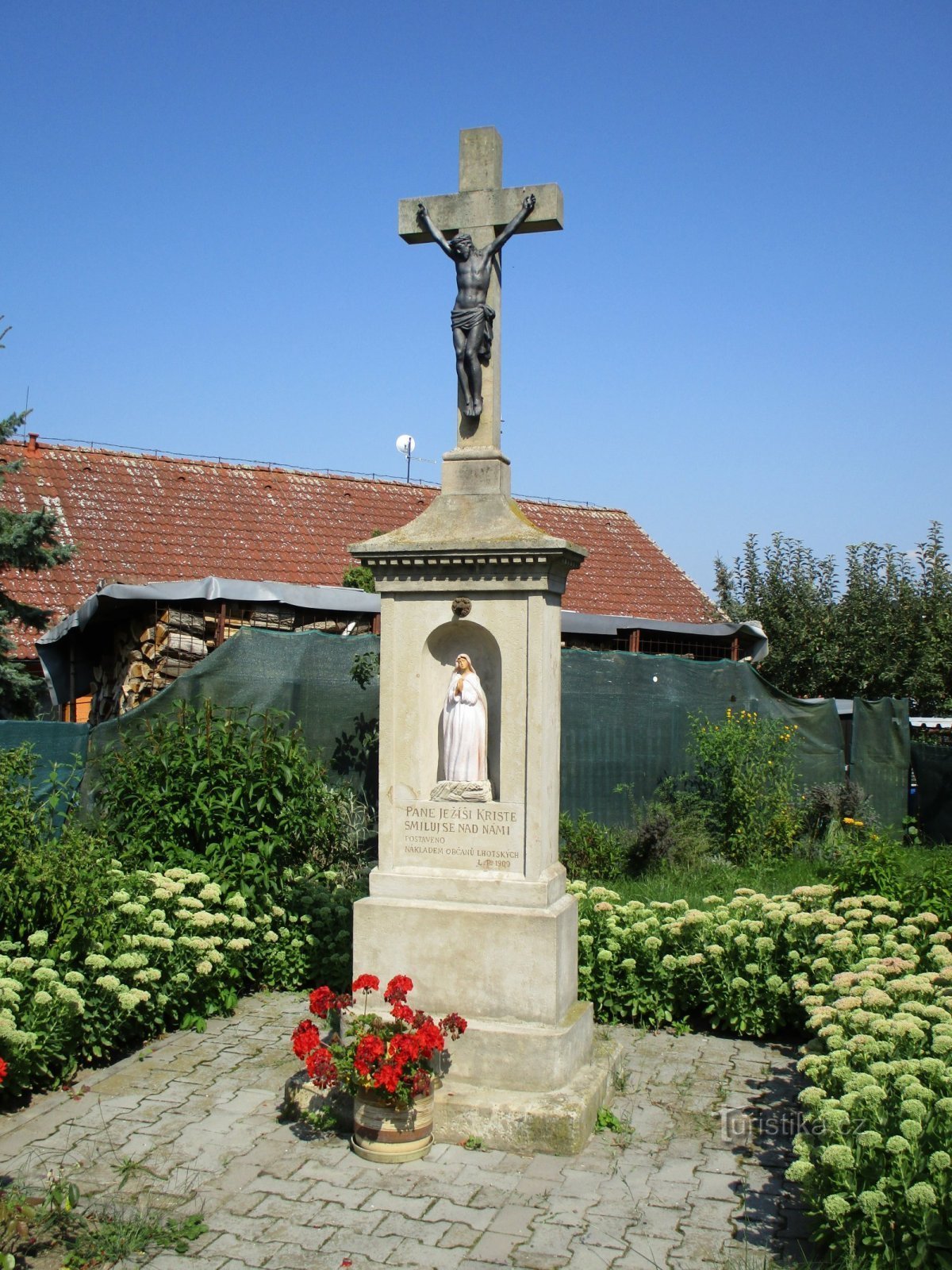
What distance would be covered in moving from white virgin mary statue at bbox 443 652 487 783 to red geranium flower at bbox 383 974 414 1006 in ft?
3.30

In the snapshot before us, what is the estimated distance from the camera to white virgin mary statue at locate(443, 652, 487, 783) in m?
5.57

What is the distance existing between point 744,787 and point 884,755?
280 centimetres

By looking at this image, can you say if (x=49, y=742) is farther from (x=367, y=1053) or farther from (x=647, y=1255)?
(x=647, y=1255)

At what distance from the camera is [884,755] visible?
12.6 m

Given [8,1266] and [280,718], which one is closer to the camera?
[8,1266]

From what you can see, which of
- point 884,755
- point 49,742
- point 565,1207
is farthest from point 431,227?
point 884,755

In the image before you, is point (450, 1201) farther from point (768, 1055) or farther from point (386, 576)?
point (386, 576)

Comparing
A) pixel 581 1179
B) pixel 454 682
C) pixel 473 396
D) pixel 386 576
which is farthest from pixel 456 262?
pixel 581 1179

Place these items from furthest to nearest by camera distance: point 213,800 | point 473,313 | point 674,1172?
1. point 213,800
2. point 473,313
3. point 674,1172

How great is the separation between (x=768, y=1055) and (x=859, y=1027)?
1.42 metres

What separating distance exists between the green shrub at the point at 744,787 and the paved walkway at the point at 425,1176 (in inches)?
188

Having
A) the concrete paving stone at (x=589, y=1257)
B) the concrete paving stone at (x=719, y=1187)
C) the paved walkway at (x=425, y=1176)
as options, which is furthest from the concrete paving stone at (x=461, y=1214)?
the concrete paving stone at (x=719, y=1187)

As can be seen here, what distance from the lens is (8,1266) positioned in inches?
139

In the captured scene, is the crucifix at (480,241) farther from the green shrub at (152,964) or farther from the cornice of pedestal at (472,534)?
the green shrub at (152,964)
